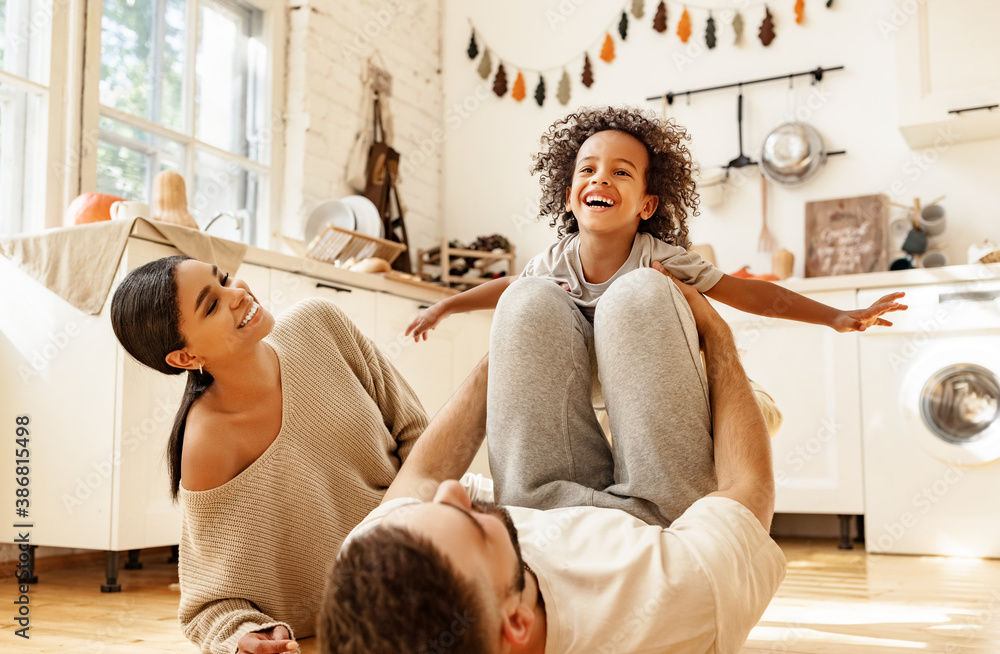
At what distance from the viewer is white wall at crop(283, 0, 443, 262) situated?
359 cm

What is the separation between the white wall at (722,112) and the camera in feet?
11.3

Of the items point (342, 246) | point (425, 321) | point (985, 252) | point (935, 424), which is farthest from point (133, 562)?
point (985, 252)

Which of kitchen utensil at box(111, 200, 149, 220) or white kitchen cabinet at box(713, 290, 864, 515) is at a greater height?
kitchen utensil at box(111, 200, 149, 220)

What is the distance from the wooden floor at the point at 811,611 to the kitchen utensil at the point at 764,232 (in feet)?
4.90

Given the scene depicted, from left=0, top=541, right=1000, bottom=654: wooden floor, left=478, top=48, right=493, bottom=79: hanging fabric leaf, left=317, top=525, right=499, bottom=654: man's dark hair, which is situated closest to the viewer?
left=317, top=525, right=499, bottom=654: man's dark hair

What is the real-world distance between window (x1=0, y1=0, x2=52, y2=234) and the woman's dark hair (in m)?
1.49

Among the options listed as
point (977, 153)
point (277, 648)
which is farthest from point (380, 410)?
point (977, 153)

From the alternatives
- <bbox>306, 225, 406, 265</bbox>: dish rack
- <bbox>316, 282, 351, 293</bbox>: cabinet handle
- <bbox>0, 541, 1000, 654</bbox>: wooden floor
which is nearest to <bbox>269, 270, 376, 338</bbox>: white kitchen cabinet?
<bbox>316, 282, 351, 293</bbox>: cabinet handle

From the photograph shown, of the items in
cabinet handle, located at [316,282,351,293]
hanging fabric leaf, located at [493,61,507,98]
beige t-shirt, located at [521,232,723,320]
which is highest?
hanging fabric leaf, located at [493,61,507,98]

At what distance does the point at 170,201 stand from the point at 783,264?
91.7 inches

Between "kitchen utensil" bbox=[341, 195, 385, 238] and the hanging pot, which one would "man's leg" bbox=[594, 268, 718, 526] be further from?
the hanging pot

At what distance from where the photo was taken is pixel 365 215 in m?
3.62

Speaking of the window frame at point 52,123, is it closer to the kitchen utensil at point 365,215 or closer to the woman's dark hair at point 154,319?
the kitchen utensil at point 365,215

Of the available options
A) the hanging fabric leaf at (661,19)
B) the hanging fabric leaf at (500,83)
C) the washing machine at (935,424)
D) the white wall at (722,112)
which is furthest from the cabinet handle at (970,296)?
the hanging fabric leaf at (500,83)
